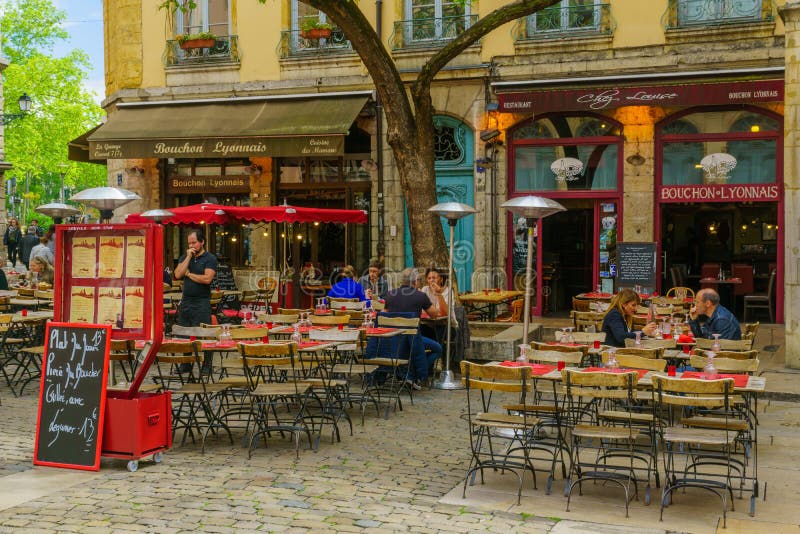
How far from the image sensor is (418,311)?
11.5 metres

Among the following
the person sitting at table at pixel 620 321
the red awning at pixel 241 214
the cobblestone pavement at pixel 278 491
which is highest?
the red awning at pixel 241 214

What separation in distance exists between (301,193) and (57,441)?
13.4m

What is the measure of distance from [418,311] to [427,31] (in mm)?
9390

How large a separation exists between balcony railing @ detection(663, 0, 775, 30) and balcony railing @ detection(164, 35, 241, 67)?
888 cm

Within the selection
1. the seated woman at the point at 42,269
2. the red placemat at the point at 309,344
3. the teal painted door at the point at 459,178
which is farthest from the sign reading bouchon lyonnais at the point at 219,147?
the red placemat at the point at 309,344

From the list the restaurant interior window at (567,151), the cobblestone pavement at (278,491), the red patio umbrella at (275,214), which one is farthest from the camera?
the restaurant interior window at (567,151)

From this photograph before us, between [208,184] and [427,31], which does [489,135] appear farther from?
[208,184]

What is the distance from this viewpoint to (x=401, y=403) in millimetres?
10547

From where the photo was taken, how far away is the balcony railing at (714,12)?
17.0 metres

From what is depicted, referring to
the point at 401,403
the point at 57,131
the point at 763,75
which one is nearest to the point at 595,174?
the point at 763,75

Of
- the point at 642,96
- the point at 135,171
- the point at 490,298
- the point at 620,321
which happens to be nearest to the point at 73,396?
the point at 620,321

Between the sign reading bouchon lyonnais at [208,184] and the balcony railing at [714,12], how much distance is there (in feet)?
30.1

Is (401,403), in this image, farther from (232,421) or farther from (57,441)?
(57,441)

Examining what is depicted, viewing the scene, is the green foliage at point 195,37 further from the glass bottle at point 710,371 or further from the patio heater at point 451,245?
the glass bottle at point 710,371
